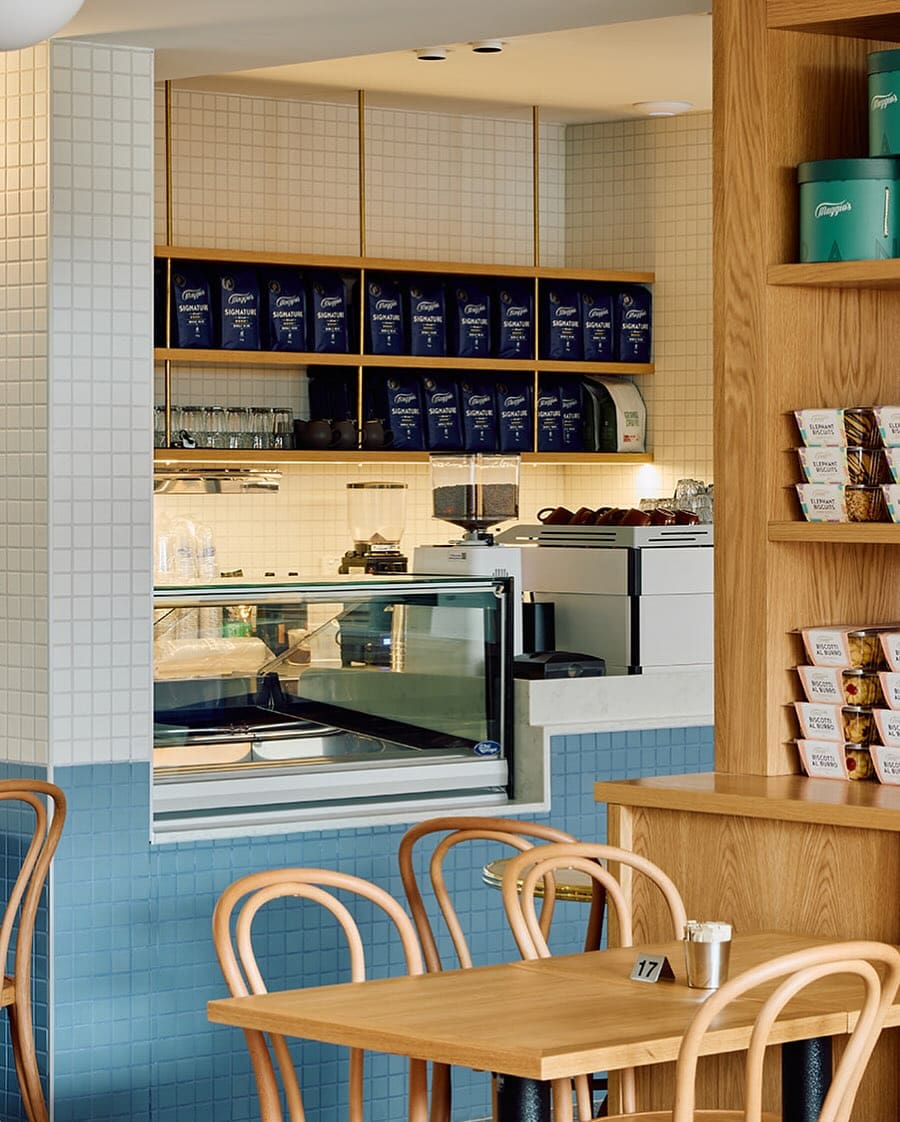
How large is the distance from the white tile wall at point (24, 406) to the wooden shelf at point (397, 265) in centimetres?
205

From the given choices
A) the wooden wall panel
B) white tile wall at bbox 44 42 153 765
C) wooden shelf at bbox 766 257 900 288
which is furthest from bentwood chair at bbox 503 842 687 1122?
white tile wall at bbox 44 42 153 765

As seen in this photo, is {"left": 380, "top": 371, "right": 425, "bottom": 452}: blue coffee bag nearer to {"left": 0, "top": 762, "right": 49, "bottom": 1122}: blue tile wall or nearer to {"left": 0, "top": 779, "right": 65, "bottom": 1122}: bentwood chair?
{"left": 0, "top": 762, "right": 49, "bottom": 1122}: blue tile wall

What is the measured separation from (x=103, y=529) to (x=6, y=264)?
64cm

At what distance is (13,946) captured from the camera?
13.9 ft

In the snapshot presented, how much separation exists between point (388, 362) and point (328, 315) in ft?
0.90

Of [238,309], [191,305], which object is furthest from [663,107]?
[191,305]

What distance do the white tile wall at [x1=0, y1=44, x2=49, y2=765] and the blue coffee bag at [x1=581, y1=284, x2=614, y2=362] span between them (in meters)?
3.17

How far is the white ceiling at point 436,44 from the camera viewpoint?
3994mm

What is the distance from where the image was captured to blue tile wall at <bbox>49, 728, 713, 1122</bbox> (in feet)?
13.7

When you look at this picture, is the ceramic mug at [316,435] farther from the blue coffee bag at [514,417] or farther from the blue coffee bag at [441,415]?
the blue coffee bag at [514,417]

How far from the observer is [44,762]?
13.7 ft

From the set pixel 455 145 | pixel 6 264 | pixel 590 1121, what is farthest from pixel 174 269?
pixel 590 1121

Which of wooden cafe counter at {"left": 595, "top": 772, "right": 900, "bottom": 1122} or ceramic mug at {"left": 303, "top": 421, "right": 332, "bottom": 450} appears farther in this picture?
ceramic mug at {"left": 303, "top": 421, "right": 332, "bottom": 450}

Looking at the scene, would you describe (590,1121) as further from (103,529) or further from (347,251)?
(347,251)
